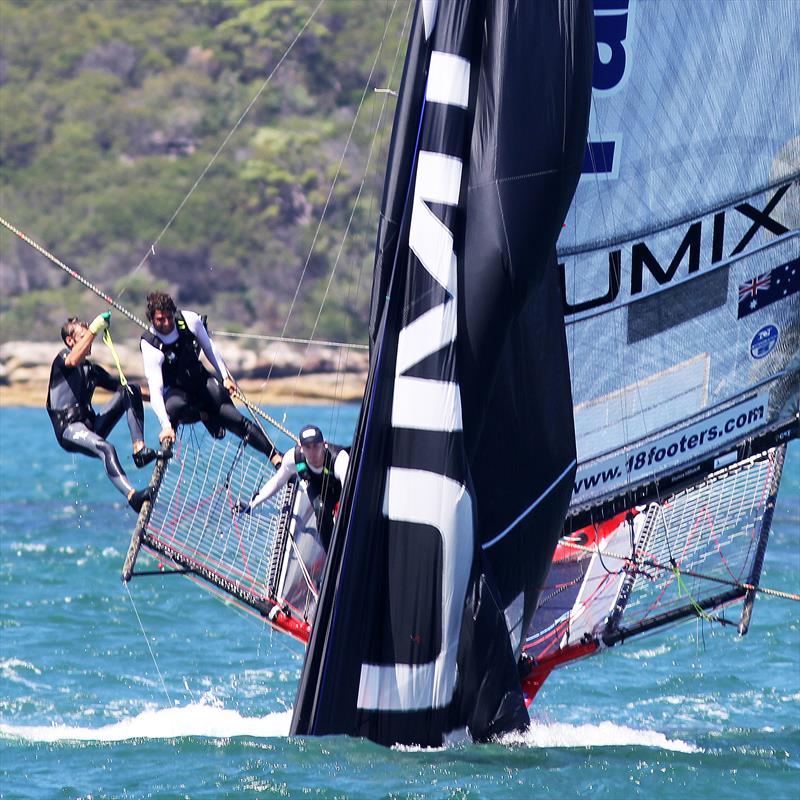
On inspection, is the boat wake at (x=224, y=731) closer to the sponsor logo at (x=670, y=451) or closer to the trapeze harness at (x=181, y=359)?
the sponsor logo at (x=670, y=451)

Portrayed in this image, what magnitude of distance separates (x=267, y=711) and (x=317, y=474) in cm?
262

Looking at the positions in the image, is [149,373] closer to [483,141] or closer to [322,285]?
[483,141]

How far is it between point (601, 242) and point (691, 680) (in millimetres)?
4867

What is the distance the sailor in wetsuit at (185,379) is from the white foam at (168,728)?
1.72 meters

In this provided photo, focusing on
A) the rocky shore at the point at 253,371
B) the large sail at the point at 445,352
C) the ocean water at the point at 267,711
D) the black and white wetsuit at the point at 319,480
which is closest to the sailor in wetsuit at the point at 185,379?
the black and white wetsuit at the point at 319,480

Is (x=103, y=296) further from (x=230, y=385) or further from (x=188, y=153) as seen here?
(x=188, y=153)

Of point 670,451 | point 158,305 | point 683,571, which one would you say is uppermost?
point 158,305

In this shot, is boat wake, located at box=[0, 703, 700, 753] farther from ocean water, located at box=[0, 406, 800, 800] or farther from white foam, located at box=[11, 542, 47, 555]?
white foam, located at box=[11, 542, 47, 555]

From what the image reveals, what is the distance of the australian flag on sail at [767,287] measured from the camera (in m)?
10.4

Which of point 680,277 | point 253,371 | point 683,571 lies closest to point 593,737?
point 683,571

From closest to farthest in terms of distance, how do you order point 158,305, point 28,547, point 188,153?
point 158,305, point 28,547, point 188,153

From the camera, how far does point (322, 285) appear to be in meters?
56.9

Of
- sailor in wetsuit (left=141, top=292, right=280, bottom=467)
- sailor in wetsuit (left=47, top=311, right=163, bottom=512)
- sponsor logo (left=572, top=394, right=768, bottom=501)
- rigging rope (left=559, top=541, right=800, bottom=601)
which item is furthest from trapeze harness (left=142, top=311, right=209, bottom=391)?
rigging rope (left=559, top=541, right=800, bottom=601)

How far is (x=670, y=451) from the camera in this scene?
10.5 m
